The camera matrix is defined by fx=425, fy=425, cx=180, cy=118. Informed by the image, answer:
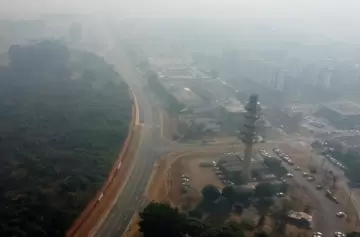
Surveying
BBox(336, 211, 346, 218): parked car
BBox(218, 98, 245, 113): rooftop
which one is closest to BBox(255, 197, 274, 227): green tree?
BBox(336, 211, 346, 218): parked car

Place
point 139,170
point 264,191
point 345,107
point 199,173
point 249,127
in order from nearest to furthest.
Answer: point 264,191 < point 249,127 < point 199,173 < point 139,170 < point 345,107

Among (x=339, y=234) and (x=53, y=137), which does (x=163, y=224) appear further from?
(x=53, y=137)

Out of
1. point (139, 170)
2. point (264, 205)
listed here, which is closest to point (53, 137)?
point (139, 170)

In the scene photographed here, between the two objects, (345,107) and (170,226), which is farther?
(345,107)

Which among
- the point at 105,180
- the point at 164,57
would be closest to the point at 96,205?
the point at 105,180

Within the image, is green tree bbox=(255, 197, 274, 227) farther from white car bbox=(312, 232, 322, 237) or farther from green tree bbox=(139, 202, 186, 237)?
green tree bbox=(139, 202, 186, 237)

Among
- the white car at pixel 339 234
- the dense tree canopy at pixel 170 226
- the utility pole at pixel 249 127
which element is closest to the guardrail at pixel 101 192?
the dense tree canopy at pixel 170 226

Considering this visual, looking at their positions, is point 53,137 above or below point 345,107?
above

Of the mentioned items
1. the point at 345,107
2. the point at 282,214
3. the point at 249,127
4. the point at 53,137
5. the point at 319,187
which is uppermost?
the point at 249,127
